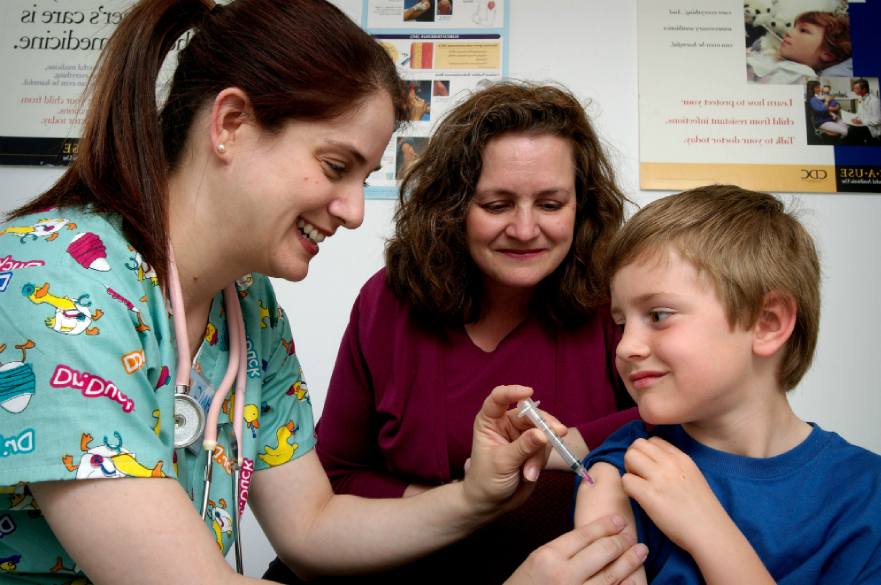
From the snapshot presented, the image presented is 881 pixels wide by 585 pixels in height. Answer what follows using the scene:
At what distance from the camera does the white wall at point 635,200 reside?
2.00 m

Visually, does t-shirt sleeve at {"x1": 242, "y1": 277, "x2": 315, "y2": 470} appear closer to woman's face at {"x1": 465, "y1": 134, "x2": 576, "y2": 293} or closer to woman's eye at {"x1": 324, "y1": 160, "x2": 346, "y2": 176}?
woman's eye at {"x1": 324, "y1": 160, "x2": 346, "y2": 176}

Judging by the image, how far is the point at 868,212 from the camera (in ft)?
6.63

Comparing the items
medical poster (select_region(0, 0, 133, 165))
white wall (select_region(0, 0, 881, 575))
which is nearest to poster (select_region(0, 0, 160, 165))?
medical poster (select_region(0, 0, 133, 165))

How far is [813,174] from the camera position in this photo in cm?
203

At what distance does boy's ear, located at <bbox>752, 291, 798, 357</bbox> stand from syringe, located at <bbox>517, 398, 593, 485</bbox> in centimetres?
29

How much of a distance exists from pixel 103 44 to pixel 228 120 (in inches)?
55.4

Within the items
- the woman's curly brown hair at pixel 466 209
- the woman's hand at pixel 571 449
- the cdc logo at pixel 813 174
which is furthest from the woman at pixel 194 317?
the cdc logo at pixel 813 174

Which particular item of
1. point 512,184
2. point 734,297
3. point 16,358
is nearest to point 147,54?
point 16,358

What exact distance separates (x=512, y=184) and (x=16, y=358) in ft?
2.92

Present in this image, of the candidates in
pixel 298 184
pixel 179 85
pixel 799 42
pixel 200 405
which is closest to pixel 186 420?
pixel 200 405

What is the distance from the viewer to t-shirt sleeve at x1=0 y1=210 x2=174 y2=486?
0.70 meters

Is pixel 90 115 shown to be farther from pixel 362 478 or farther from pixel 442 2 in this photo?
pixel 442 2

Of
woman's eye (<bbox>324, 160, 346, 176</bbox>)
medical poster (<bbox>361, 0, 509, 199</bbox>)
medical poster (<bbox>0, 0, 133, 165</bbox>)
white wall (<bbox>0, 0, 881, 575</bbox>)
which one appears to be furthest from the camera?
medical poster (<bbox>0, 0, 133, 165</bbox>)

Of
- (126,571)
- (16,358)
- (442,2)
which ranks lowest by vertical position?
(126,571)
